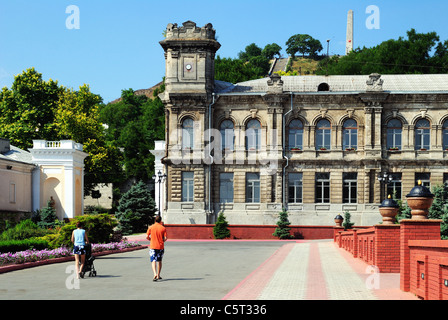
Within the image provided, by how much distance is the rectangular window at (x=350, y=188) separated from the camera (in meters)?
55.4

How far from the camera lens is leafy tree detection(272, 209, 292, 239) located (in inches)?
1992

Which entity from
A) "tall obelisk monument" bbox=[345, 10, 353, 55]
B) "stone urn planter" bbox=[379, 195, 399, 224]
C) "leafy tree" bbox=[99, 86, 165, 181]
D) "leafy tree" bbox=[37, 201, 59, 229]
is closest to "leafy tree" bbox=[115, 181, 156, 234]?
"leafy tree" bbox=[37, 201, 59, 229]

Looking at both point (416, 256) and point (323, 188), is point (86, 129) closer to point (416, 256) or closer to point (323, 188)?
point (323, 188)

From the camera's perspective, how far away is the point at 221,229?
51312mm

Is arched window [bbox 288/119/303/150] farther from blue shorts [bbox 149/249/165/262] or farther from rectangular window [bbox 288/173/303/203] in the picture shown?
blue shorts [bbox 149/249/165/262]

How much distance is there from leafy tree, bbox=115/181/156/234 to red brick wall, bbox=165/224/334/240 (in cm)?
717

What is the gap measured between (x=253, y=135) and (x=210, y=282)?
37.6 m

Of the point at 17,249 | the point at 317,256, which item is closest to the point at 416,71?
the point at 317,256

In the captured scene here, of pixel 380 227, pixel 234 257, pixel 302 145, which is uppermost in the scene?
pixel 302 145

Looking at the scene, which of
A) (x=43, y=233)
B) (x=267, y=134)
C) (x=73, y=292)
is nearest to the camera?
(x=73, y=292)

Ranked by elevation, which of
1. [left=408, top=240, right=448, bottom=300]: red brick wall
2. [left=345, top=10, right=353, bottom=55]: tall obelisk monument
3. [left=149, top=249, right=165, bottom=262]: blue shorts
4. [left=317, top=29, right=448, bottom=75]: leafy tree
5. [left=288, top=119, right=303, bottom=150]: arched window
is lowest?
[left=149, top=249, right=165, bottom=262]: blue shorts
